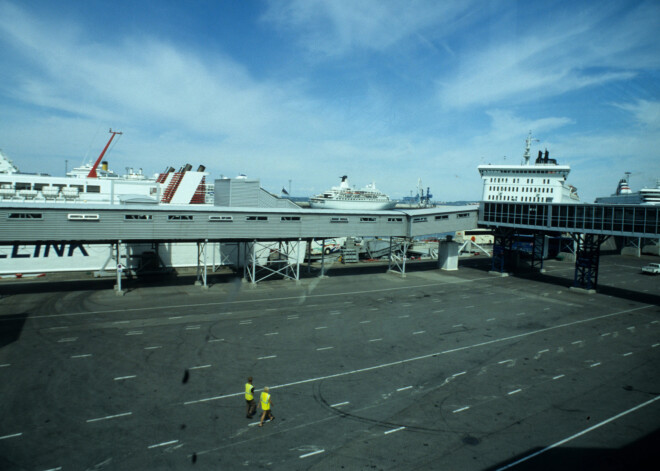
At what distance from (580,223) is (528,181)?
32.7 meters

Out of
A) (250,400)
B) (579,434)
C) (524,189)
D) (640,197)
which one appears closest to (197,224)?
(250,400)

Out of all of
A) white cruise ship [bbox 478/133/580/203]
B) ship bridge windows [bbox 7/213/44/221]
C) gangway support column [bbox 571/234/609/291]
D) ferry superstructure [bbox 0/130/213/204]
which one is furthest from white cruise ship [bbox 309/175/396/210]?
ship bridge windows [bbox 7/213/44/221]

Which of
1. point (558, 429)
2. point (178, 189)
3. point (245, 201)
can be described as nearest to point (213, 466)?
point (558, 429)

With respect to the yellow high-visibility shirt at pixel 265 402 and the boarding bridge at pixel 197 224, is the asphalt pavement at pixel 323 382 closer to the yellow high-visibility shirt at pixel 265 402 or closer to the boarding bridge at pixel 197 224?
the yellow high-visibility shirt at pixel 265 402

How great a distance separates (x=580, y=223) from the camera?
3756 centimetres

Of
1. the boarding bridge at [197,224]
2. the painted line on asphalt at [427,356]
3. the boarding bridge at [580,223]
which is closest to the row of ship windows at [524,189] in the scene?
the boarding bridge at [580,223]

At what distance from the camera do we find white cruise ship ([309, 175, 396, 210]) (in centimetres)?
10656

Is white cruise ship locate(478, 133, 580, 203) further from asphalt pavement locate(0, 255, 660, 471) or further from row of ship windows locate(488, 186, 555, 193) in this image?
asphalt pavement locate(0, 255, 660, 471)

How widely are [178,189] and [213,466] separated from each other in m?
39.3

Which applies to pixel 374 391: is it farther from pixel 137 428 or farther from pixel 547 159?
pixel 547 159

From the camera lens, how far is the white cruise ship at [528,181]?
64375mm

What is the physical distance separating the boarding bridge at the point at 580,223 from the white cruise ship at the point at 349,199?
60.8 metres

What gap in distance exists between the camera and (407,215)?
1727 inches

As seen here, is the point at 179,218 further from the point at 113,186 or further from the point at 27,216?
the point at 113,186
